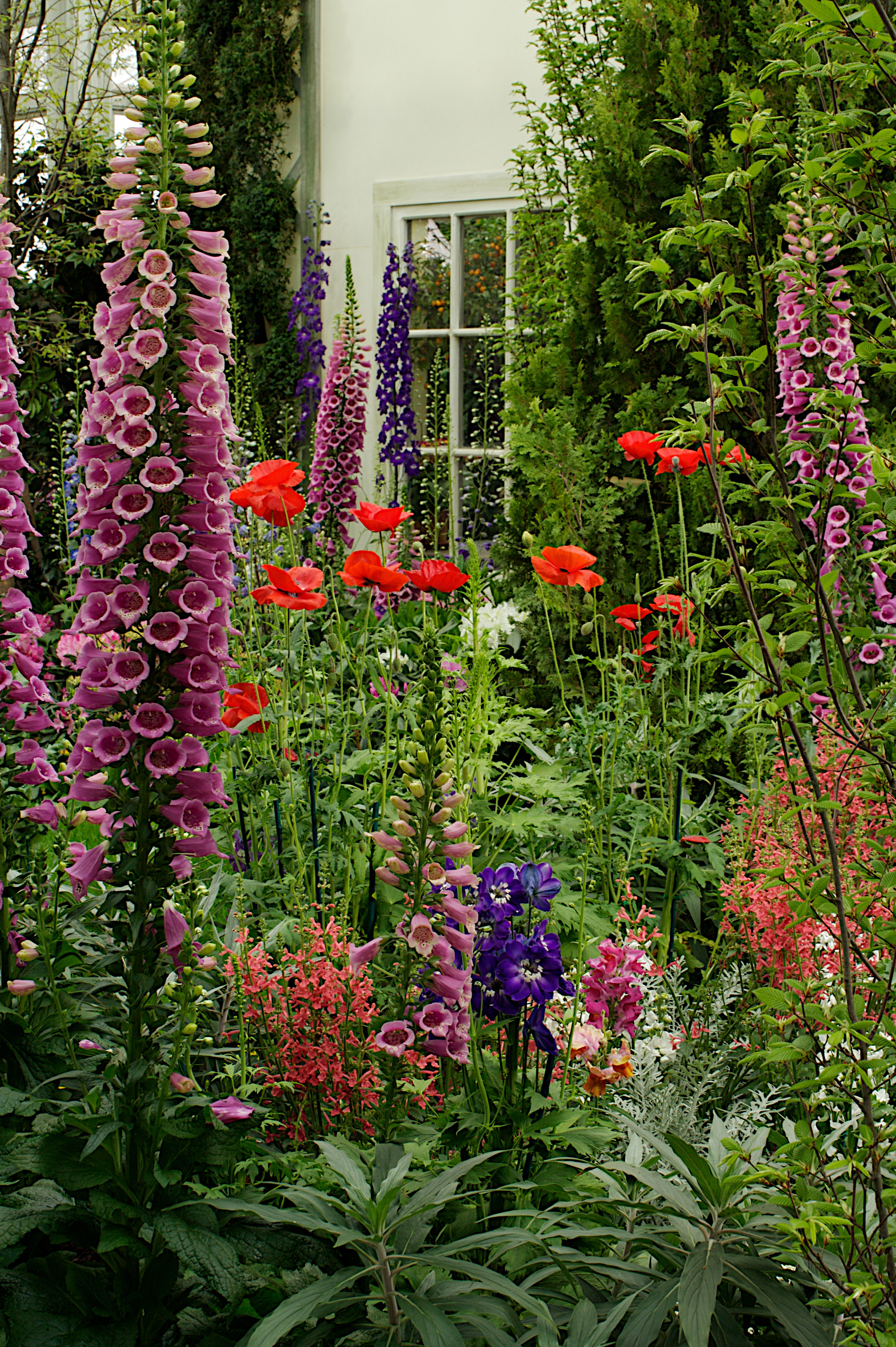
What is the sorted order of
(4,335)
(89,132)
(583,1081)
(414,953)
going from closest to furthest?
(414,953)
(4,335)
(583,1081)
(89,132)

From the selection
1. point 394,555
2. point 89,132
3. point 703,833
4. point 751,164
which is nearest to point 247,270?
point 89,132

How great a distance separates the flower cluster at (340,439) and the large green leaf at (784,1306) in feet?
11.6

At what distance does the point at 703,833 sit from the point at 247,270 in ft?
19.6

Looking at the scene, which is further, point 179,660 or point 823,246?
point 823,246

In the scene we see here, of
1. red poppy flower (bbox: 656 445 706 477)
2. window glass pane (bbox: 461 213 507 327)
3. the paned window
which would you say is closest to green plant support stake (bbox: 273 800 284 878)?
red poppy flower (bbox: 656 445 706 477)

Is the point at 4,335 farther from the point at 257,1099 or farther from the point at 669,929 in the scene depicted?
the point at 669,929

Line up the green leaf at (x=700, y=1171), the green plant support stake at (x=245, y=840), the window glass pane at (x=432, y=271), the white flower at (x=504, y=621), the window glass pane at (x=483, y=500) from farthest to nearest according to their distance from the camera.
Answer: the window glass pane at (x=432, y=271) < the window glass pane at (x=483, y=500) < the white flower at (x=504, y=621) < the green plant support stake at (x=245, y=840) < the green leaf at (x=700, y=1171)

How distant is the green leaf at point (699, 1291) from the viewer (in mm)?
1000

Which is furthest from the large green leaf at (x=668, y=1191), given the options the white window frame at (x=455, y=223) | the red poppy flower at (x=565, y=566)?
the white window frame at (x=455, y=223)

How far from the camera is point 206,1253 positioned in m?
1.09

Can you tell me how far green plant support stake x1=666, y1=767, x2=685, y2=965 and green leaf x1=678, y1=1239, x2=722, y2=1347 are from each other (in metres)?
1.23

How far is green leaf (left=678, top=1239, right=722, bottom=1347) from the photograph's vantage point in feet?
3.28

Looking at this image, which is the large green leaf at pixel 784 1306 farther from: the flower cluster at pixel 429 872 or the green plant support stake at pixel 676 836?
the green plant support stake at pixel 676 836

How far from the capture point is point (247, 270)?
7.33 m
